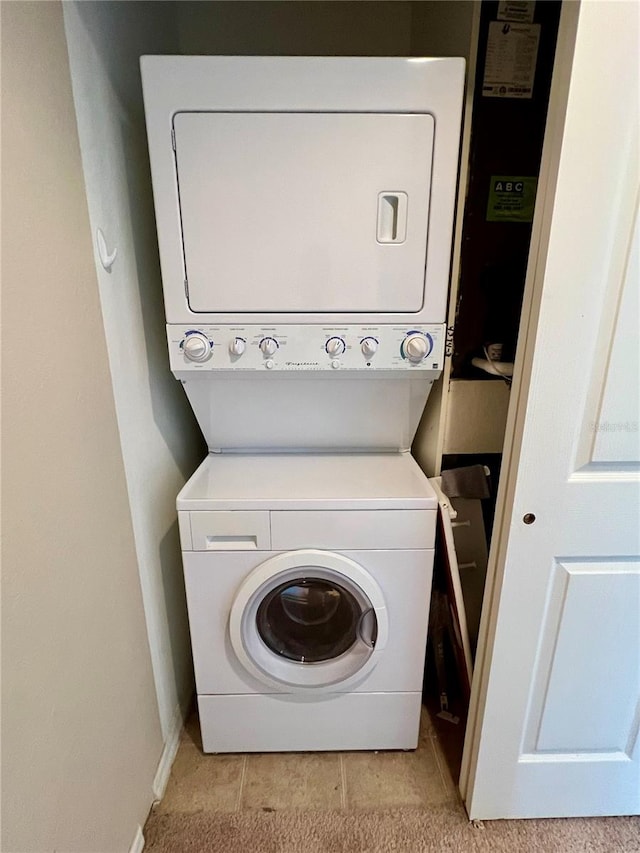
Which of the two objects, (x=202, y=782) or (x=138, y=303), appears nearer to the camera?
(x=138, y=303)

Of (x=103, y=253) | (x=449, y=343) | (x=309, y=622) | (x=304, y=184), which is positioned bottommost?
(x=309, y=622)

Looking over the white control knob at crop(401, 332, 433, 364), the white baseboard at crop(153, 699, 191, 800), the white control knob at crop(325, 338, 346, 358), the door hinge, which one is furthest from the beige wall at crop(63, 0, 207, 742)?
the door hinge

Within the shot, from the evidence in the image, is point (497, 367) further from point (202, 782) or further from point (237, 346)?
point (202, 782)

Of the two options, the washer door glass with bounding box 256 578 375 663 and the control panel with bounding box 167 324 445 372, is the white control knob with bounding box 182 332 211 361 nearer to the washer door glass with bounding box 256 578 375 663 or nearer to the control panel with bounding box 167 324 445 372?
the control panel with bounding box 167 324 445 372

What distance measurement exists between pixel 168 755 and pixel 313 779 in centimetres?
45

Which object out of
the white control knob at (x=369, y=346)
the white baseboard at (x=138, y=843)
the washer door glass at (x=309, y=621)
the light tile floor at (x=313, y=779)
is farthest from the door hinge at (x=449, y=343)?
the white baseboard at (x=138, y=843)

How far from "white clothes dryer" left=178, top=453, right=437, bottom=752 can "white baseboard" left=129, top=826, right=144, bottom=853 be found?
0.90ft

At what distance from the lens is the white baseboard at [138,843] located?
1.24 meters

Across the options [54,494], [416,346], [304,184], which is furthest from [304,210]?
[54,494]

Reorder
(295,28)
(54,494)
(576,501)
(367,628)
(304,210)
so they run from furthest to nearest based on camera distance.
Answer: (295,28), (367,628), (304,210), (576,501), (54,494)

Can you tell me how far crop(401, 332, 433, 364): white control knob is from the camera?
4.19ft

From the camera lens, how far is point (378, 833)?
4.41 feet

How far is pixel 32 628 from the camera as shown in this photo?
839mm

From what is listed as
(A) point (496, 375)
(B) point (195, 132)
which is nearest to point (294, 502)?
(A) point (496, 375)
